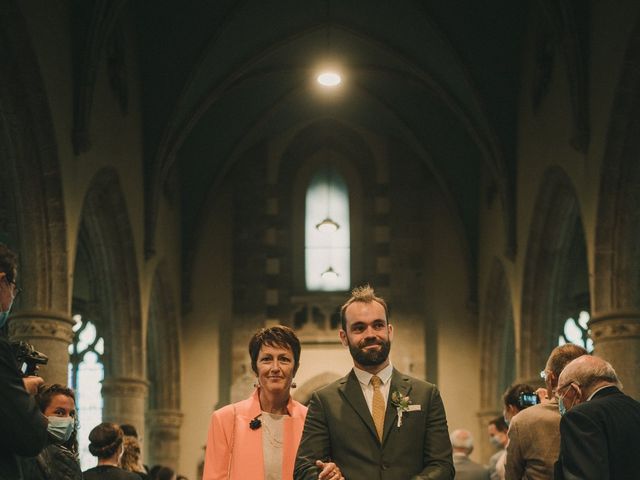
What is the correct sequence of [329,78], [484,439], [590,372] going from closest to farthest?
[590,372] → [329,78] → [484,439]

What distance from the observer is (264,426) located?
5.12m

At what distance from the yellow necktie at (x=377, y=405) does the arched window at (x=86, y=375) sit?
1577 centimetres

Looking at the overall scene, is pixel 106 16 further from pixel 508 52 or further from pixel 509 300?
pixel 509 300

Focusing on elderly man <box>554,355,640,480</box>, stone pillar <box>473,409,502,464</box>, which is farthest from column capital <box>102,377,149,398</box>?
elderly man <box>554,355,640,480</box>

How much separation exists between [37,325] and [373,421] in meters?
8.44

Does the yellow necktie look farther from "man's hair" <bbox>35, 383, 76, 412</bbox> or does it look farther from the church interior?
the church interior

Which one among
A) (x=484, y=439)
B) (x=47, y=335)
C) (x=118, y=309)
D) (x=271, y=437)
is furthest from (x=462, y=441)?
(x=484, y=439)

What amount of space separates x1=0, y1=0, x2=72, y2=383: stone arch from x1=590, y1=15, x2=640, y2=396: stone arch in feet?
19.5

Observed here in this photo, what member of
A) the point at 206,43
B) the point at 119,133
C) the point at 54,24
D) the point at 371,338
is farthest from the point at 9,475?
the point at 206,43

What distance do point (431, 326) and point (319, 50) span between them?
5.55 m

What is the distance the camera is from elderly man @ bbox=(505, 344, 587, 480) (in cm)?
563

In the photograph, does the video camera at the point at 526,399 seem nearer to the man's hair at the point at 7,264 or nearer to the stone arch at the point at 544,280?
the man's hair at the point at 7,264

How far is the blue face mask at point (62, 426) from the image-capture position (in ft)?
16.4

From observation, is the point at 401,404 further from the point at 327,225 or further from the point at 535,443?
the point at 327,225
